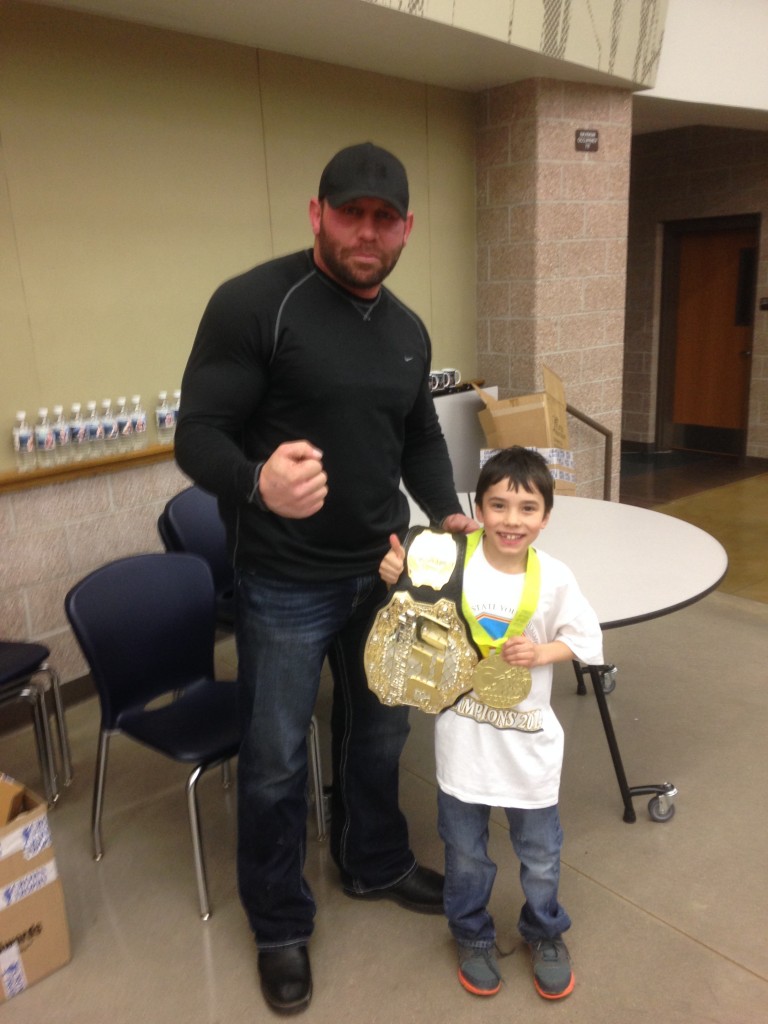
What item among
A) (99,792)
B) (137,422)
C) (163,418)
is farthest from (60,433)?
(99,792)

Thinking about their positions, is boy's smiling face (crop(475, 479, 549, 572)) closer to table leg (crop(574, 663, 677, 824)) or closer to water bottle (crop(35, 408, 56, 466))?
table leg (crop(574, 663, 677, 824))

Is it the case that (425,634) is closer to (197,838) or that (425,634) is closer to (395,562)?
(395,562)

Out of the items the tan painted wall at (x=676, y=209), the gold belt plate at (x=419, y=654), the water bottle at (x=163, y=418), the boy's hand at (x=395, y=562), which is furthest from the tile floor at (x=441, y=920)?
the tan painted wall at (x=676, y=209)

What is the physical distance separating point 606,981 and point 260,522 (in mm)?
1175

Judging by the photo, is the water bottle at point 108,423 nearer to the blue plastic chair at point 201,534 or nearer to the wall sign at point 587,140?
the blue plastic chair at point 201,534

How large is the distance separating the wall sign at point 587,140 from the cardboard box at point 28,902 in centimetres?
372

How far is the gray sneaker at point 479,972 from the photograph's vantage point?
1.56 metres

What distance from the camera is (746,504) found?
510 cm

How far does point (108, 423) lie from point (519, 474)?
75.0 inches

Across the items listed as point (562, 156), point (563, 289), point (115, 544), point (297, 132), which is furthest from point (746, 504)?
point (115, 544)

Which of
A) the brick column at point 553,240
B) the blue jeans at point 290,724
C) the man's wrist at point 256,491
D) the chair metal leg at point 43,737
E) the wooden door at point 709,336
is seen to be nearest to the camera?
the man's wrist at point 256,491

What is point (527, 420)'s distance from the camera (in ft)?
11.1

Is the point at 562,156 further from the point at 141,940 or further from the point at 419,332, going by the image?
the point at 141,940

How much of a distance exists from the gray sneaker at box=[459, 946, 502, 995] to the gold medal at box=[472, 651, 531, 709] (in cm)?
59
